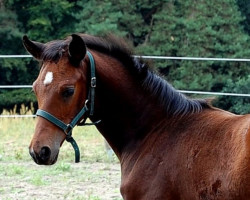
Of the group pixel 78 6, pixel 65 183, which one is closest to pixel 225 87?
pixel 78 6

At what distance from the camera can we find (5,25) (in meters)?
22.2

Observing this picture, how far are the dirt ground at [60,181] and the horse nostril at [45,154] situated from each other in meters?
2.43

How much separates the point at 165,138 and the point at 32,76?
18971mm

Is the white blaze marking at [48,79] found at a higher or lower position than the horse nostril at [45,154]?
higher

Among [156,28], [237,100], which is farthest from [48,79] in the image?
[156,28]

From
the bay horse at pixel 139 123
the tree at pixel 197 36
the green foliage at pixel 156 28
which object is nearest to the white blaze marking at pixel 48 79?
the bay horse at pixel 139 123

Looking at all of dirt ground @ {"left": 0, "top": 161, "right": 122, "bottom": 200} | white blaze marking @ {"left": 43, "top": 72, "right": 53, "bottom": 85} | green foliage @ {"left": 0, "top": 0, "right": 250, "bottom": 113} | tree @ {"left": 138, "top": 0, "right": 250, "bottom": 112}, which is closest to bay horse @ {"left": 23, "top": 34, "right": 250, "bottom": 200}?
white blaze marking @ {"left": 43, "top": 72, "right": 53, "bottom": 85}

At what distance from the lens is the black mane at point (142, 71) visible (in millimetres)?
3283

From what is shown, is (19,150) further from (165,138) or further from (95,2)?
(95,2)

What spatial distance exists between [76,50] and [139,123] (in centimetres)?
61

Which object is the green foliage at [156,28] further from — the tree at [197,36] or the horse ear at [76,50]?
the horse ear at [76,50]

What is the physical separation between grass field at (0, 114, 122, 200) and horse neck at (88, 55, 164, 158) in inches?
85.1

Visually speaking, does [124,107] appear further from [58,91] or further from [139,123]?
[58,91]

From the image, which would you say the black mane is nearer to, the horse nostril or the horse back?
the horse back
